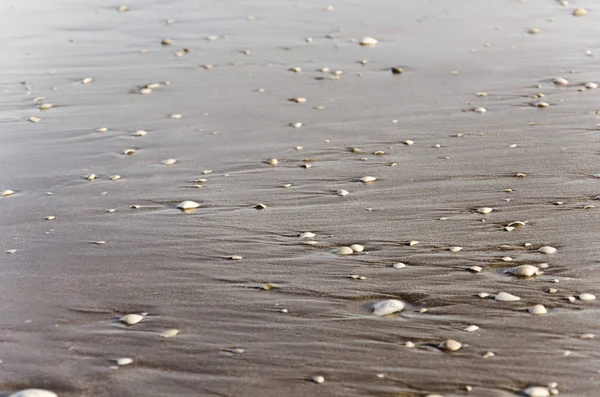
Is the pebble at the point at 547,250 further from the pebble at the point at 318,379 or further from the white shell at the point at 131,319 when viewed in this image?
the white shell at the point at 131,319

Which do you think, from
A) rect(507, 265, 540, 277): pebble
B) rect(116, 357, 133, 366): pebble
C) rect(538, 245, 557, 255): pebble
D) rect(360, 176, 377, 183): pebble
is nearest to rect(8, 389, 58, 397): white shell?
rect(116, 357, 133, 366): pebble

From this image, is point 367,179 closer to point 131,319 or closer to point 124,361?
point 131,319

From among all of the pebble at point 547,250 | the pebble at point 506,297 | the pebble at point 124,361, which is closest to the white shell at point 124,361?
the pebble at point 124,361

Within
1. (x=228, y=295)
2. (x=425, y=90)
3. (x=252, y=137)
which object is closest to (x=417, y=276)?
(x=228, y=295)

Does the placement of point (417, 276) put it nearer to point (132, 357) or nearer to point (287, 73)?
point (132, 357)

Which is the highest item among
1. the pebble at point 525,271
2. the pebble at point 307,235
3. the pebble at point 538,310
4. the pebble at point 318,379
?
the pebble at point 525,271
